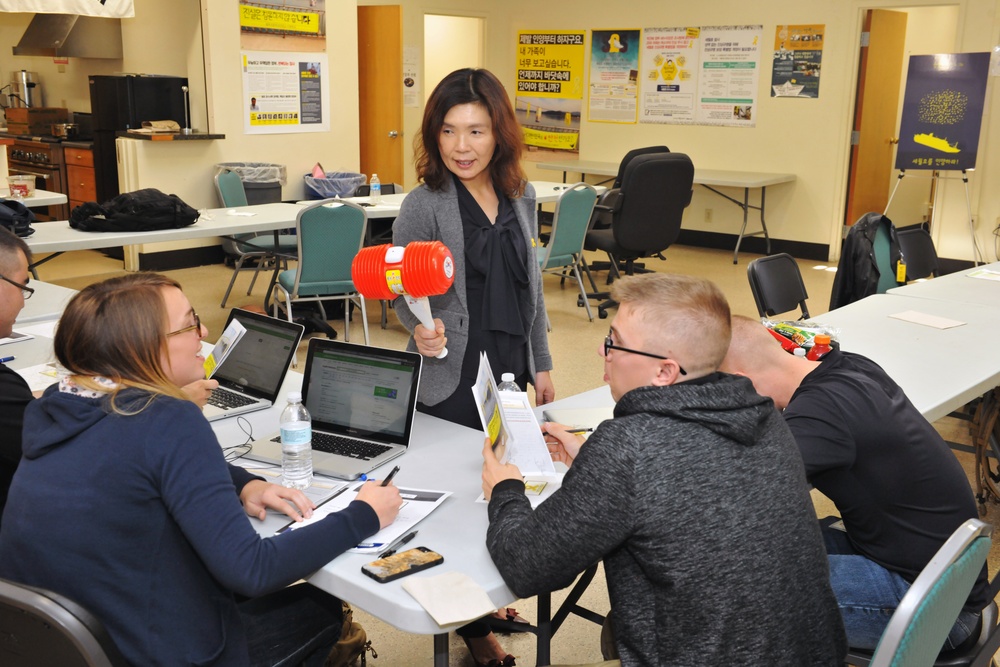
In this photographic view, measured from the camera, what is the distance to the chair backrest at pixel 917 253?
496 centimetres

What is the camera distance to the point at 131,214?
4.88 meters

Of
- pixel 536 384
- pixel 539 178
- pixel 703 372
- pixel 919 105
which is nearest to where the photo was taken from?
pixel 703 372

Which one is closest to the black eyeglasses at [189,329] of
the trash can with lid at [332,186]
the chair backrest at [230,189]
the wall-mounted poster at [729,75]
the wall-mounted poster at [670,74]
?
the chair backrest at [230,189]

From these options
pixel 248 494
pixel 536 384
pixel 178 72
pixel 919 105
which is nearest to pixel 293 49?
pixel 178 72

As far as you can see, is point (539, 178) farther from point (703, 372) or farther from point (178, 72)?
point (703, 372)

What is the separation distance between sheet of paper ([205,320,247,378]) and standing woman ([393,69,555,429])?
0.42 m

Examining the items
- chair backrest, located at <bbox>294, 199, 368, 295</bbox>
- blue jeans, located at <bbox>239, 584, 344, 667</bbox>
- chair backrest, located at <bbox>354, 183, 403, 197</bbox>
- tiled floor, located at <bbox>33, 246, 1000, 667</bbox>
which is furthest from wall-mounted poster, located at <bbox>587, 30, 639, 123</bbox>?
blue jeans, located at <bbox>239, 584, 344, 667</bbox>

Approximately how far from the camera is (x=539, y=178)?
10273mm

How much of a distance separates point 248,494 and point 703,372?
2.99 feet

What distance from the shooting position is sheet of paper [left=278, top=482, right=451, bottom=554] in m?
1.69

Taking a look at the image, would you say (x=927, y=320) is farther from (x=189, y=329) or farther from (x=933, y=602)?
(x=189, y=329)

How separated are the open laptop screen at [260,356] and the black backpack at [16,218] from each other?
2.48 m

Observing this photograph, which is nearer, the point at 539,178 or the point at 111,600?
the point at 111,600

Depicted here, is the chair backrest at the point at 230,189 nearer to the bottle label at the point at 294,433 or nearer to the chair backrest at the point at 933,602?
the bottle label at the point at 294,433
